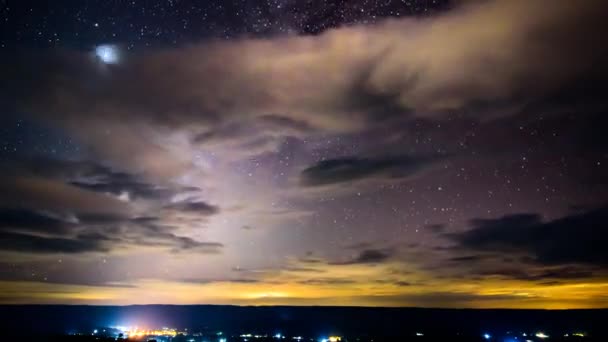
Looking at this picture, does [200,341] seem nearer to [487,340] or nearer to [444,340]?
[444,340]

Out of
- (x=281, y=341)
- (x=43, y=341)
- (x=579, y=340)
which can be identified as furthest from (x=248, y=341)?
(x=579, y=340)

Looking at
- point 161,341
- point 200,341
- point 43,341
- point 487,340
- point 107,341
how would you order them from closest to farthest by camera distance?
point 43,341 < point 107,341 < point 161,341 < point 200,341 < point 487,340

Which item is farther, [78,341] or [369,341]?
[369,341]

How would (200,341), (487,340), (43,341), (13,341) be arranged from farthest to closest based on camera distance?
(487,340), (200,341), (43,341), (13,341)

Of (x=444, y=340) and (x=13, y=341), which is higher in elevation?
(x=13, y=341)

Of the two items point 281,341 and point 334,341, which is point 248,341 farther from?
point 334,341

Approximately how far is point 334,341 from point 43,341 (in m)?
131

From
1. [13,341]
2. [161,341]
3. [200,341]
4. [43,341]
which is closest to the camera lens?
[13,341]

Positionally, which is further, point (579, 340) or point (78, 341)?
point (579, 340)

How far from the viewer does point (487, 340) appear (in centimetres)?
18950

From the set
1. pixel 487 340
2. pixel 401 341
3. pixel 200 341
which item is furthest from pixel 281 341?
pixel 487 340

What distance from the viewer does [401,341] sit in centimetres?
18525

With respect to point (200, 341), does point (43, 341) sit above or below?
above

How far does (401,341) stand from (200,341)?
3185 inches
